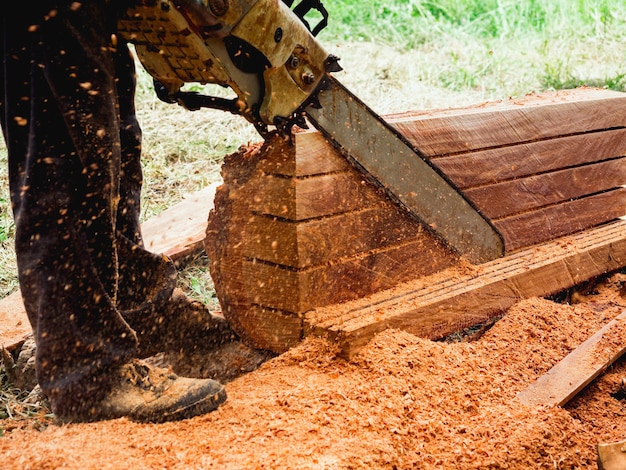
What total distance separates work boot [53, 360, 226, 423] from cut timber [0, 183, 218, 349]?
43.3 inches

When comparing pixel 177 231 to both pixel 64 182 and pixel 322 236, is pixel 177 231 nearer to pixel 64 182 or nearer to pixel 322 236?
pixel 322 236

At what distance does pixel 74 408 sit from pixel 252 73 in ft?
3.57

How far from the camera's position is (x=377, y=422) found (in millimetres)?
1806

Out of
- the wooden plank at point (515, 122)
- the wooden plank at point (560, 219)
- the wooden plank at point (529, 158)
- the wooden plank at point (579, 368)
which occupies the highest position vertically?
the wooden plank at point (515, 122)

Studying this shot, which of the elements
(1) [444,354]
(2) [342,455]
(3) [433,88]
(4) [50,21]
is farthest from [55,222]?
(3) [433,88]

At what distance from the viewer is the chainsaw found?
180 cm

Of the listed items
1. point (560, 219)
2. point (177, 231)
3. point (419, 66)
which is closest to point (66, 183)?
point (177, 231)

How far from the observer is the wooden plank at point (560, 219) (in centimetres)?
285

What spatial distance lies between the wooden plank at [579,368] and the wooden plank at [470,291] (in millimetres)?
397


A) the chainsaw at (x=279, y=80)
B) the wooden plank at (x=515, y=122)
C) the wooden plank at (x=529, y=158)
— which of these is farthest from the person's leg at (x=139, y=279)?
the wooden plank at (x=529, y=158)

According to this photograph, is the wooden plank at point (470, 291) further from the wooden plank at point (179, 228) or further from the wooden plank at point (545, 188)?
the wooden plank at point (179, 228)

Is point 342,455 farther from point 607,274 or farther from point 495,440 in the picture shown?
point 607,274

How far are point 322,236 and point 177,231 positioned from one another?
1.36 meters

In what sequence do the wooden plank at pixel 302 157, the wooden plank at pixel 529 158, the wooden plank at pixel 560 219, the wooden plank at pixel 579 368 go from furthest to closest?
1. the wooden plank at pixel 560 219
2. the wooden plank at pixel 529 158
3. the wooden plank at pixel 302 157
4. the wooden plank at pixel 579 368
